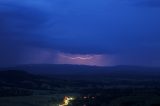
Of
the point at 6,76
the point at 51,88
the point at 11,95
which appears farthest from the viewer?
the point at 6,76

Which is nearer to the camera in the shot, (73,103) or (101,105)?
(101,105)

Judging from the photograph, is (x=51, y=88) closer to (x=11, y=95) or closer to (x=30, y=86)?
(x=30, y=86)

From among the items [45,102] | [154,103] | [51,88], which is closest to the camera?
[154,103]

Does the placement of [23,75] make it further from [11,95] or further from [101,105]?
[101,105]

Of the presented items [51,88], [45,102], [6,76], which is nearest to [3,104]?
[45,102]

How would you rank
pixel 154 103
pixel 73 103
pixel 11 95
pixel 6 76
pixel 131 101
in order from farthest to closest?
1. pixel 6 76
2. pixel 11 95
3. pixel 73 103
4. pixel 131 101
5. pixel 154 103

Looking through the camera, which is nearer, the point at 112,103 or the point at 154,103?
the point at 154,103

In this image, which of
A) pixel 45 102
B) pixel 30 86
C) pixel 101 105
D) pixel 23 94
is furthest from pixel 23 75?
pixel 101 105

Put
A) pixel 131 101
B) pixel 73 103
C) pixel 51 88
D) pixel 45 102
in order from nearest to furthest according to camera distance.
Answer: pixel 131 101, pixel 73 103, pixel 45 102, pixel 51 88
